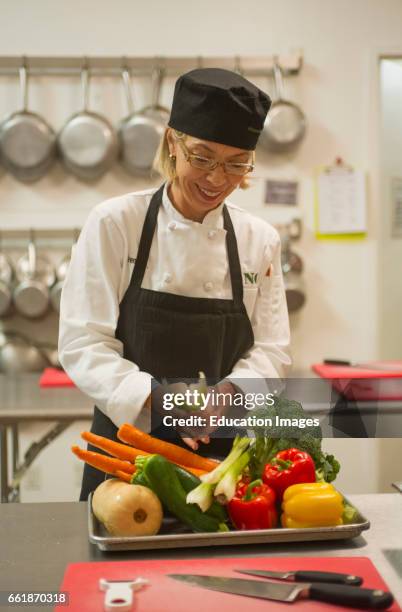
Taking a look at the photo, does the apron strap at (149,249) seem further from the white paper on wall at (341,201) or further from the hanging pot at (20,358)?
the white paper on wall at (341,201)

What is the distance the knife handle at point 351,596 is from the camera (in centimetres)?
87

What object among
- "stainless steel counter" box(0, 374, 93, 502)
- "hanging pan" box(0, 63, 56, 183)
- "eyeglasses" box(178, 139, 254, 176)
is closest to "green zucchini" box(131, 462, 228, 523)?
"eyeglasses" box(178, 139, 254, 176)

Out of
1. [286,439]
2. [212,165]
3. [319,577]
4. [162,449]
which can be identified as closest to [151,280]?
[212,165]

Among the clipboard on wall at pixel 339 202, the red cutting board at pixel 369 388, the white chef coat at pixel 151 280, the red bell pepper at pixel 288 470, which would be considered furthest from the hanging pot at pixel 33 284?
the red cutting board at pixel 369 388

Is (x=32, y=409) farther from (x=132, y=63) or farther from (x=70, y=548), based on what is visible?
(x=132, y=63)

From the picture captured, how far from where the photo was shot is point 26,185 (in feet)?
11.4

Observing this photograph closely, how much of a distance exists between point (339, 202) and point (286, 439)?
8.38 feet

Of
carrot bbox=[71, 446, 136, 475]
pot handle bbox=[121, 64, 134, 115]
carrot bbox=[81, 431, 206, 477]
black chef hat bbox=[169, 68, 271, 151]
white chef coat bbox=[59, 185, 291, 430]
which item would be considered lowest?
carrot bbox=[71, 446, 136, 475]

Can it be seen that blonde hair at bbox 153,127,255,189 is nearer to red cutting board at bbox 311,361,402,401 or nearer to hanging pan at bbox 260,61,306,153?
red cutting board at bbox 311,361,402,401

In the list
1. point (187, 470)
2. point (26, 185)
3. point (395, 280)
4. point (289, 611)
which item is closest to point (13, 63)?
point (26, 185)

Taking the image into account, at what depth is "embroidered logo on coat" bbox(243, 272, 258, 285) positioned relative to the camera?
5.65ft

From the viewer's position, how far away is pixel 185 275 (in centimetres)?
168

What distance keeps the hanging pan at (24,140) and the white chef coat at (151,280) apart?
1.78 metres

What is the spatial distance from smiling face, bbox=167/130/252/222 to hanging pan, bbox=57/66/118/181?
1776 millimetres
